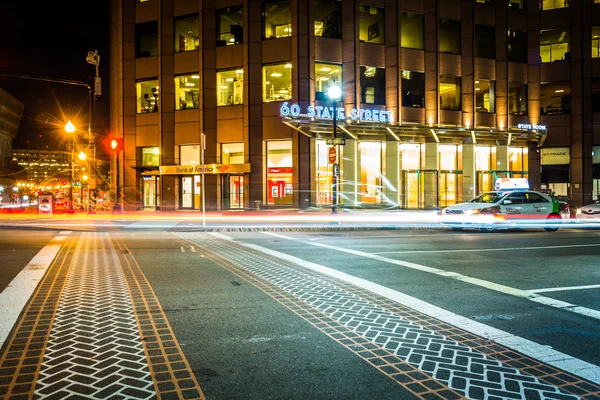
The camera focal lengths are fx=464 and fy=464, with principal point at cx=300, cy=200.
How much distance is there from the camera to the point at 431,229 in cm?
2083

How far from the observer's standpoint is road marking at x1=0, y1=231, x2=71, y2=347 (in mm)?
5629

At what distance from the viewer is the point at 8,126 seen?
12094cm

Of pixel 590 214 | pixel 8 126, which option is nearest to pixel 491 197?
pixel 590 214

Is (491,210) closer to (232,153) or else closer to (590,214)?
(590,214)

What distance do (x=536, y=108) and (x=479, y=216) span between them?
22.4m

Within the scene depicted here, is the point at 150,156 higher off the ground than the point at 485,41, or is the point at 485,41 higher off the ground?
the point at 485,41

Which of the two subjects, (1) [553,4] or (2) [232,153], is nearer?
(2) [232,153]

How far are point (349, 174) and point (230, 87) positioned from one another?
10269 millimetres

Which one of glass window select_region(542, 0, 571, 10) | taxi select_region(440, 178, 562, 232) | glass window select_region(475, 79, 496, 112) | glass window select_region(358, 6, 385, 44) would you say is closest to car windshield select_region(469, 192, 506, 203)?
taxi select_region(440, 178, 562, 232)

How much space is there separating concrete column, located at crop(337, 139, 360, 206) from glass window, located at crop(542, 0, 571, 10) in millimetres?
20397

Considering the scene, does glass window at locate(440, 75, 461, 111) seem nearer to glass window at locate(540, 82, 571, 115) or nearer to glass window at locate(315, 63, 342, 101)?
glass window at locate(540, 82, 571, 115)

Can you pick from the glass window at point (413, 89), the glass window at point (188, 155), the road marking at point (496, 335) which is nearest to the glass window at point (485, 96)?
the glass window at point (413, 89)

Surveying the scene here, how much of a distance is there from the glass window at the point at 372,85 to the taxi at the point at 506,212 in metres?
13.9

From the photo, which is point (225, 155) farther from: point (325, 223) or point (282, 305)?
point (282, 305)
